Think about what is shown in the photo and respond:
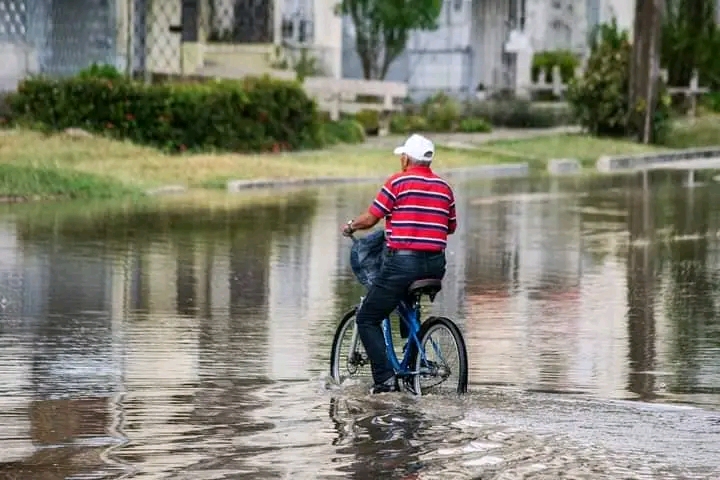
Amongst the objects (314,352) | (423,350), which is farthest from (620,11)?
(423,350)

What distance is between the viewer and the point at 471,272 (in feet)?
65.5

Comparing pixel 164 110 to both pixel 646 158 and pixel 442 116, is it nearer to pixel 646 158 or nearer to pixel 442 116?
pixel 646 158

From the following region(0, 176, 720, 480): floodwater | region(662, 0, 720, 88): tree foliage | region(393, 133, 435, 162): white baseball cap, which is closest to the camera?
region(0, 176, 720, 480): floodwater

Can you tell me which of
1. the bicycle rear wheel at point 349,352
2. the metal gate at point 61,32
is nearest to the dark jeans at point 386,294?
the bicycle rear wheel at point 349,352

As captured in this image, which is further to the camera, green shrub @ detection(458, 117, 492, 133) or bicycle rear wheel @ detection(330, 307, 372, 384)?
green shrub @ detection(458, 117, 492, 133)

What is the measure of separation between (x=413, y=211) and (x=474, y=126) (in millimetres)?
36378

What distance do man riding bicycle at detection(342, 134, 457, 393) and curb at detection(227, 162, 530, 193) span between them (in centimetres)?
1895

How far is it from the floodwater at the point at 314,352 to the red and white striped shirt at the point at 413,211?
930mm

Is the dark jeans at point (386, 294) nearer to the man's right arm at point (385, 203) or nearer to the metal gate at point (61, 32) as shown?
the man's right arm at point (385, 203)

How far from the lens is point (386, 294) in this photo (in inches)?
455

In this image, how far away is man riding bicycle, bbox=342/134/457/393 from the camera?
11508 millimetres

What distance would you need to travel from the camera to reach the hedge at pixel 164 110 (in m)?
35.5

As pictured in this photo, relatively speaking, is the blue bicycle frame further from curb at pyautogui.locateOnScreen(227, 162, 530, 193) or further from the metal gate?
the metal gate

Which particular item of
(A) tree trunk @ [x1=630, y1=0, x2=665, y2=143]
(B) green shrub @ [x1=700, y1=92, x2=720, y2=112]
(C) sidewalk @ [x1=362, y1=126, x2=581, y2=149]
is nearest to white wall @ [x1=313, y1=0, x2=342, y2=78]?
(C) sidewalk @ [x1=362, y1=126, x2=581, y2=149]
